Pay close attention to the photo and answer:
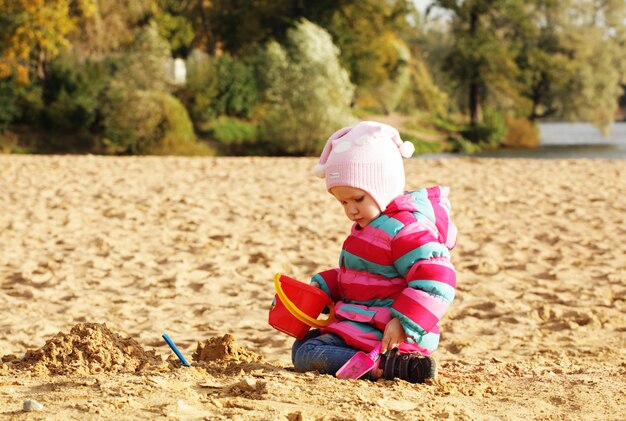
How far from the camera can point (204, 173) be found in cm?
1399

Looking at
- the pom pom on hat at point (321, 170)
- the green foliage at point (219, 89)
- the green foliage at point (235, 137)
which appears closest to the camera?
the pom pom on hat at point (321, 170)

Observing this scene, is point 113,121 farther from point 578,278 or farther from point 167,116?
point 578,278

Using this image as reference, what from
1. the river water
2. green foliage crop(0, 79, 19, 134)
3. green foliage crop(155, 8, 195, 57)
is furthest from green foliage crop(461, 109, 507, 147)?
green foliage crop(0, 79, 19, 134)

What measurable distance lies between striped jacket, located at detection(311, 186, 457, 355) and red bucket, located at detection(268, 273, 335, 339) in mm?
73

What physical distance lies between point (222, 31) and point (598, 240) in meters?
35.4

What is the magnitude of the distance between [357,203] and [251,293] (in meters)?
3.22

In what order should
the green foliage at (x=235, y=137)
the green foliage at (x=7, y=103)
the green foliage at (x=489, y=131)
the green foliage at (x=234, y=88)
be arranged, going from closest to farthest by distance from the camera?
1. the green foliage at (x=7, y=103)
2. the green foliage at (x=235, y=137)
3. the green foliage at (x=234, y=88)
4. the green foliage at (x=489, y=131)

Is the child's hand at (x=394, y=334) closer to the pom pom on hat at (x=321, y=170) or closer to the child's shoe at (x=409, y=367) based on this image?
the child's shoe at (x=409, y=367)

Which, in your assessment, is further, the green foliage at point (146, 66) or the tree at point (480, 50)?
the tree at point (480, 50)

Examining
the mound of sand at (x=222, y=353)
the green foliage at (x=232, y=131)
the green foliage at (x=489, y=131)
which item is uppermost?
the mound of sand at (x=222, y=353)

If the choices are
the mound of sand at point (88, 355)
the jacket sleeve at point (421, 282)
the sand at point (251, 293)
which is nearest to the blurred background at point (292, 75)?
the sand at point (251, 293)

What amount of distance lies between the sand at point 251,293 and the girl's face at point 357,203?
2.10ft

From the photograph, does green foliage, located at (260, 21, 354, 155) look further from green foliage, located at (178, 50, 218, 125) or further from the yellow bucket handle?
the yellow bucket handle

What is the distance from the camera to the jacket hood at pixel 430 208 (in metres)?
3.53
